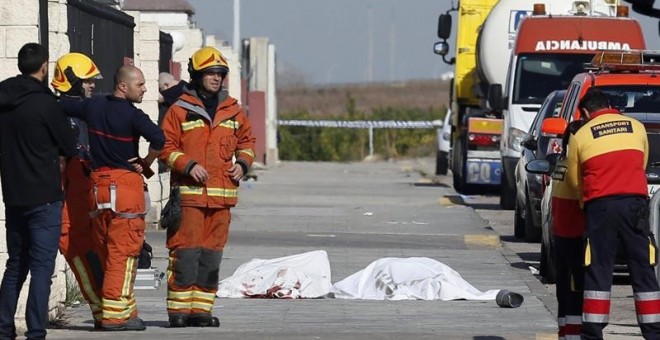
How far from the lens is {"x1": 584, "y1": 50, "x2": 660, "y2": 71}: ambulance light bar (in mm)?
15820

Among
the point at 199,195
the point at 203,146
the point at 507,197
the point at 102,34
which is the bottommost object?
the point at 507,197

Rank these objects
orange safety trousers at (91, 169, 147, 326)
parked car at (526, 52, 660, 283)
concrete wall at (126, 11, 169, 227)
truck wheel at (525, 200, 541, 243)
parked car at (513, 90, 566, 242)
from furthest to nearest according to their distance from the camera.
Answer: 1. concrete wall at (126, 11, 169, 227)
2. truck wheel at (525, 200, 541, 243)
3. parked car at (513, 90, 566, 242)
4. parked car at (526, 52, 660, 283)
5. orange safety trousers at (91, 169, 147, 326)

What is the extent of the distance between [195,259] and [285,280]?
2.23 metres

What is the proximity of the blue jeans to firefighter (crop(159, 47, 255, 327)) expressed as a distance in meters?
1.23

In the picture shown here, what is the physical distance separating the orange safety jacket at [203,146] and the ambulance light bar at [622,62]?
226 inches

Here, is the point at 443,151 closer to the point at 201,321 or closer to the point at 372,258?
the point at 372,258

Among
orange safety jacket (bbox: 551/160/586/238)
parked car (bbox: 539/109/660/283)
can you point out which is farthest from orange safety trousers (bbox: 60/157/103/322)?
parked car (bbox: 539/109/660/283)

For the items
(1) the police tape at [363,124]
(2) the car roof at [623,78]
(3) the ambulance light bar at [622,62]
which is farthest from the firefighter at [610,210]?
(1) the police tape at [363,124]

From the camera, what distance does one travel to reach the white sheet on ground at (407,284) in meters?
13.0

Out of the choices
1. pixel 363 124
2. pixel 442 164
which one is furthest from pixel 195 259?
Answer: pixel 363 124

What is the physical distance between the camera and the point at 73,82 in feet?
35.8

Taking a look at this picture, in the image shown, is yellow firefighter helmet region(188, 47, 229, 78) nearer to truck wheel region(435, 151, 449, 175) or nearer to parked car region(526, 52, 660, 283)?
parked car region(526, 52, 660, 283)

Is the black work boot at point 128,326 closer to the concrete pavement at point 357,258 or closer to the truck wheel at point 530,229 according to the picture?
the concrete pavement at point 357,258

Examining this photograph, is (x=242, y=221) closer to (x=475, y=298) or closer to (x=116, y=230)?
(x=475, y=298)
